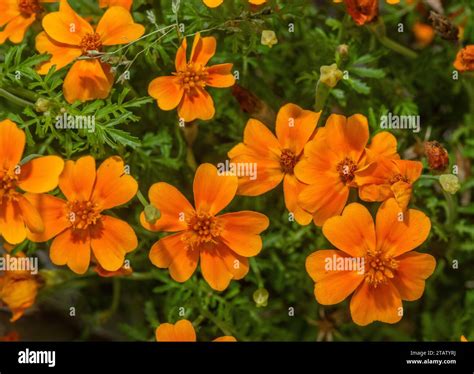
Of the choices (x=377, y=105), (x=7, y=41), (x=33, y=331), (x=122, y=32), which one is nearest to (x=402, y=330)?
(x=377, y=105)

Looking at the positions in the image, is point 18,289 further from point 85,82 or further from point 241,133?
point 241,133

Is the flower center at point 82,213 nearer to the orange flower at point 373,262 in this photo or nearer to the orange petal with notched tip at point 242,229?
the orange petal with notched tip at point 242,229

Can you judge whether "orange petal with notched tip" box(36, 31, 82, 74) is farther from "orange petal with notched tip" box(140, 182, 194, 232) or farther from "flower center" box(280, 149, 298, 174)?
"flower center" box(280, 149, 298, 174)

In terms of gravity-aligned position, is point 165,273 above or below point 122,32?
below

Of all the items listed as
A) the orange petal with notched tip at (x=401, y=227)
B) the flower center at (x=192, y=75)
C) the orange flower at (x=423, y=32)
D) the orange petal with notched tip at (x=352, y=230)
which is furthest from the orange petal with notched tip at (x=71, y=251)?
the orange flower at (x=423, y=32)

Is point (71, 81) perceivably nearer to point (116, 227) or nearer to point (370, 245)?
point (116, 227)

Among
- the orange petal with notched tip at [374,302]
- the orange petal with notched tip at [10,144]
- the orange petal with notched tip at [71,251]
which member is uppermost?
the orange petal with notched tip at [10,144]
